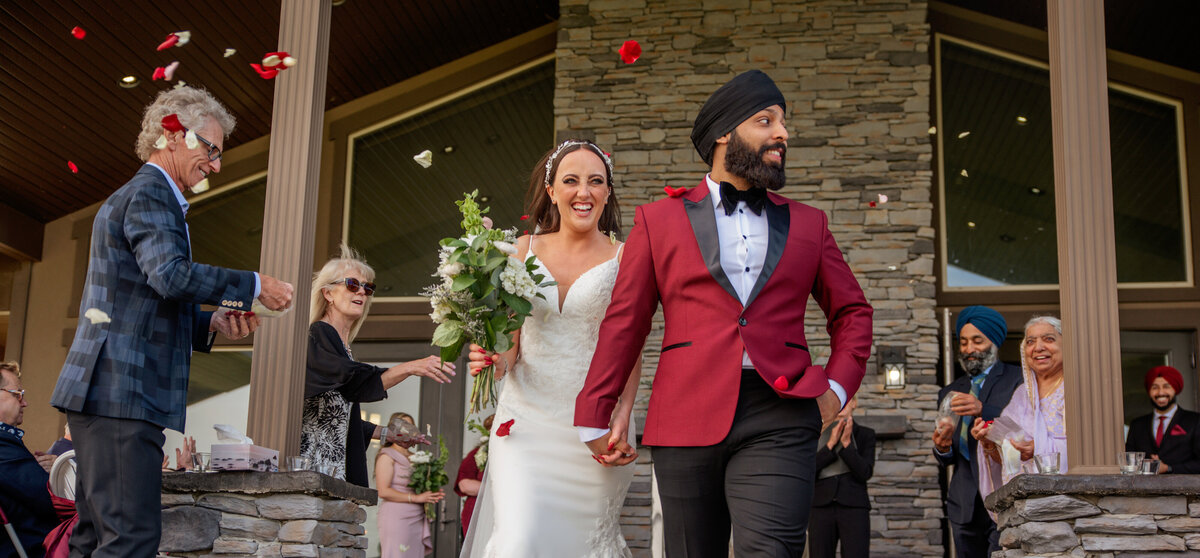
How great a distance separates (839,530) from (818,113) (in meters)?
4.00

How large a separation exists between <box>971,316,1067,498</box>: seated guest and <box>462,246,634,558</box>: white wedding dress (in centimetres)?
235

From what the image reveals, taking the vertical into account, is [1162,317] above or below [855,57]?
below

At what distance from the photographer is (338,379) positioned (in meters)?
Answer: 5.21

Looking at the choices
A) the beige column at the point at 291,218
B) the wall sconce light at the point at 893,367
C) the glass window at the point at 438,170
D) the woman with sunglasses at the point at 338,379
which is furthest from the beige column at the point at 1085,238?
the glass window at the point at 438,170

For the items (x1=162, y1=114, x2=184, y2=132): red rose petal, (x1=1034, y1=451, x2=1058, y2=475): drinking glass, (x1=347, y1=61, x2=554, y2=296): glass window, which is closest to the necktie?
(x1=1034, y1=451, x2=1058, y2=475): drinking glass

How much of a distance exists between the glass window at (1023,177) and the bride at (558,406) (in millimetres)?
6278

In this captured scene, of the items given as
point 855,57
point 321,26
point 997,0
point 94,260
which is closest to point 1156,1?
point 997,0

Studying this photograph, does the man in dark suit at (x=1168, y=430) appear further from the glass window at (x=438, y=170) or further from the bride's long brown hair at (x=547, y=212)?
the glass window at (x=438, y=170)

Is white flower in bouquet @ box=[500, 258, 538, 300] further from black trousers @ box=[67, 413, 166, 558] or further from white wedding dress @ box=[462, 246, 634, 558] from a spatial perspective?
black trousers @ box=[67, 413, 166, 558]

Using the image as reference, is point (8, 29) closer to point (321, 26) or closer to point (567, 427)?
point (321, 26)

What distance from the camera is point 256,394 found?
4.97 m

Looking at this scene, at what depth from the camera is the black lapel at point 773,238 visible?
9.53 feet

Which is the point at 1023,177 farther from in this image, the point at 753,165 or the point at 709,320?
the point at 709,320

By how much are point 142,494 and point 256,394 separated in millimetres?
1742
